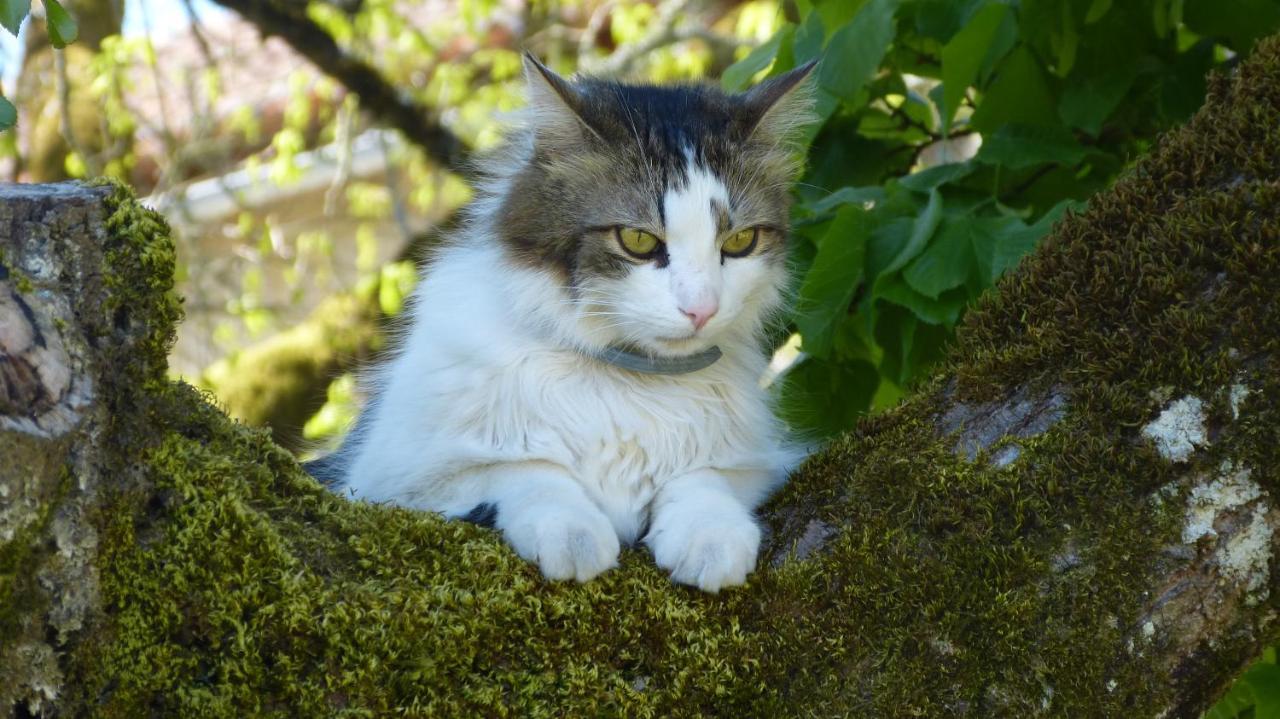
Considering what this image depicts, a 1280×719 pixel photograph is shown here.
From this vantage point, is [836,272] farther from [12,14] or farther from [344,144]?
[344,144]

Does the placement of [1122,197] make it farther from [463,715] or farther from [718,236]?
[463,715]

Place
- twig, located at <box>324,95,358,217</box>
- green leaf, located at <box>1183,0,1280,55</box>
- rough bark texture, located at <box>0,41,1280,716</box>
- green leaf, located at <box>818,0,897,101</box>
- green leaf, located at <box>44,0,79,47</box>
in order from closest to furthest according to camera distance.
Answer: rough bark texture, located at <box>0,41,1280,716</box> < green leaf, located at <box>44,0,79,47</box> < green leaf, located at <box>818,0,897,101</box> < green leaf, located at <box>1183,0,1280,55</box> < twig, located at <box>324,95,358,217</box>

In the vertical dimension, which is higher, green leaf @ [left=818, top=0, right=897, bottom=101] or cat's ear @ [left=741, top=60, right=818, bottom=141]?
green leaf @ [left=818, top=0, right=897, bottom=101]

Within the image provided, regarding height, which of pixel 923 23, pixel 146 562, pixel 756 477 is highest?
pixel 923 23

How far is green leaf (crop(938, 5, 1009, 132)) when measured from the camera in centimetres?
263

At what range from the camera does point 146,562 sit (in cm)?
165

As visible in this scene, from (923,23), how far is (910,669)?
159 centimetres

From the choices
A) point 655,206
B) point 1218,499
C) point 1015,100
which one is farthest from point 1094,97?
point 1218,499

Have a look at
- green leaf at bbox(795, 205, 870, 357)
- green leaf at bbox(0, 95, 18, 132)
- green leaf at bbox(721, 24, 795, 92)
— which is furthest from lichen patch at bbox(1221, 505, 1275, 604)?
green leaf at bbox(0, 95, 18, 132)

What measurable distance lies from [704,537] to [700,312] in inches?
21.1

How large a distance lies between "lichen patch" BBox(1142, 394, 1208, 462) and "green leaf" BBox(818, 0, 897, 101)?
1.13 m

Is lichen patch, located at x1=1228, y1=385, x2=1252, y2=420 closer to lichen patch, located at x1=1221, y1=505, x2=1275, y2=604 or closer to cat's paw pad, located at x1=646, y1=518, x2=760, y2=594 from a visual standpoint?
lichen patch, located at x1=1221, y1=505, x2=1275, y2=604

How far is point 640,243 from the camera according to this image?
2479 mm

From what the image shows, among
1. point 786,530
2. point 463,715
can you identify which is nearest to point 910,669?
point 786,530
